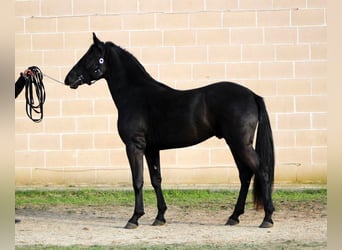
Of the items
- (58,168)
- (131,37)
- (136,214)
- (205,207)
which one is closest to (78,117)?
(58,168)

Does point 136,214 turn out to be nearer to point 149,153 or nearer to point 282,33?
point 149,153

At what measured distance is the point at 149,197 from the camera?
816cm

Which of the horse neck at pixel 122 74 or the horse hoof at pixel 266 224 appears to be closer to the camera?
the horse hoof at pixel 266 224

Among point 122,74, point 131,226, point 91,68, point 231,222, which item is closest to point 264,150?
point 231,222

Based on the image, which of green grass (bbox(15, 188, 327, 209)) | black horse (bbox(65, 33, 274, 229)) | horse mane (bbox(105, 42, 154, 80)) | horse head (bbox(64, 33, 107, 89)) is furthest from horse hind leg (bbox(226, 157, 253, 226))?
horse head (bbox(64, 33, 107, 89))

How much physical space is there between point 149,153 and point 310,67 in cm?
347

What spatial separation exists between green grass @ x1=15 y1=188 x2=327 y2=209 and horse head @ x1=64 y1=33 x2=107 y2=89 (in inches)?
80.1

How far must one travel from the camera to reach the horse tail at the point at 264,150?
19.3ft

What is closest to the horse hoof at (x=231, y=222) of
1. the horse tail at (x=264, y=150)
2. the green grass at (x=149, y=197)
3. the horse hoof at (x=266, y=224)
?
the horse hoof at (x=266, y=224)

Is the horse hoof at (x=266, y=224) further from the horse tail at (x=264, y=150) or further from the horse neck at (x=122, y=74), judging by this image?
the horse neck at (x=122, y=74)

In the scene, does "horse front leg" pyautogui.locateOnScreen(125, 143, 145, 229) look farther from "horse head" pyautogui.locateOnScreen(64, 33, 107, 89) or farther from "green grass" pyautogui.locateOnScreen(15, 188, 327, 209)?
"green grass" pyautogui.locateOnScreen(15, 188, 327, 209)

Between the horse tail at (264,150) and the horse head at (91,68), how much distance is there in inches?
64.6

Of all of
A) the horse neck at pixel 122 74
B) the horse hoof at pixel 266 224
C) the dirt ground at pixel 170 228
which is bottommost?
the dirt ground at pixel 170 228

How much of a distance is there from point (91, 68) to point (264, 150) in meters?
1.96
